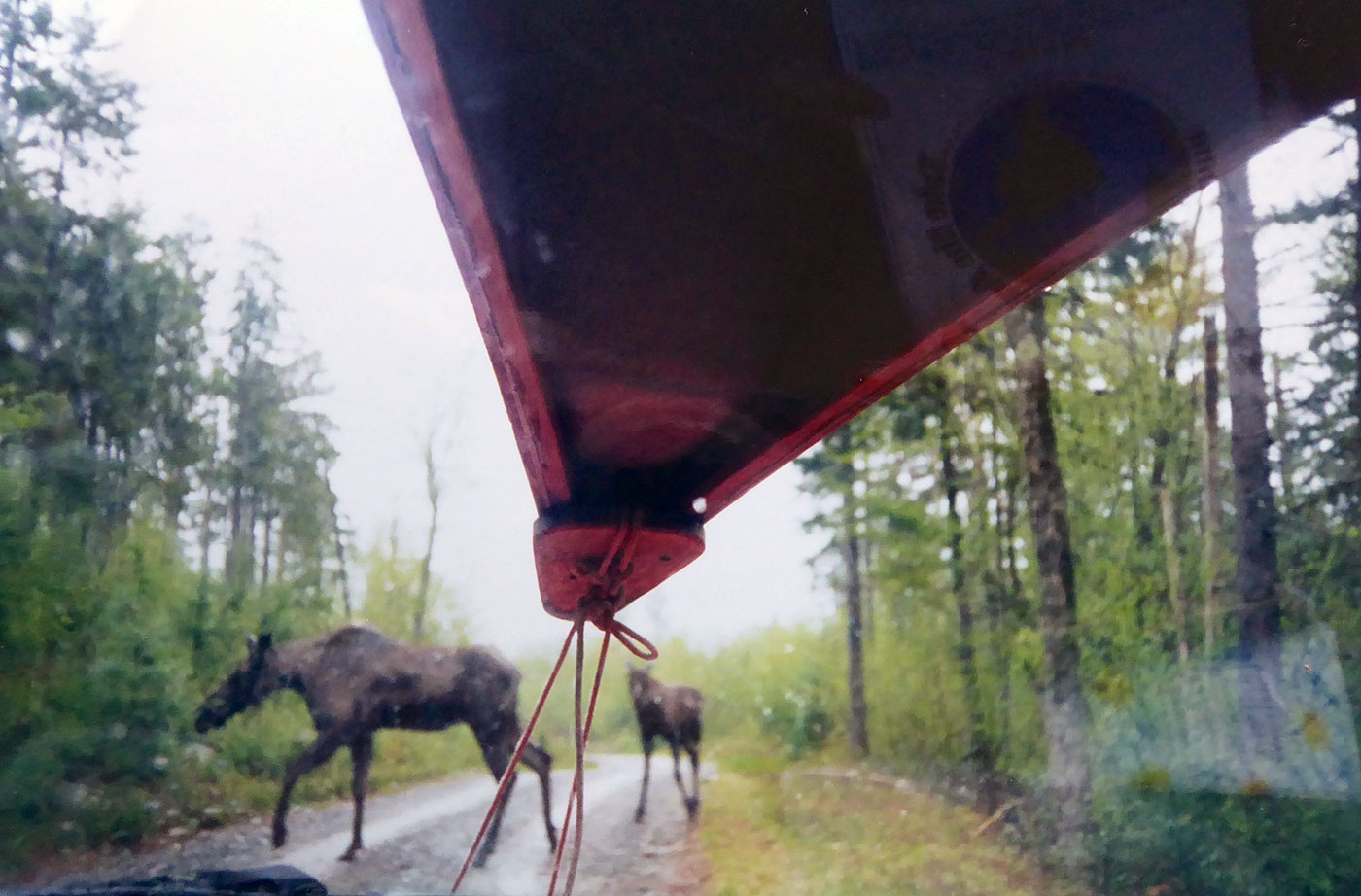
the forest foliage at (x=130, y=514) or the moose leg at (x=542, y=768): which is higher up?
the forest foliage at (x=130, y=514)

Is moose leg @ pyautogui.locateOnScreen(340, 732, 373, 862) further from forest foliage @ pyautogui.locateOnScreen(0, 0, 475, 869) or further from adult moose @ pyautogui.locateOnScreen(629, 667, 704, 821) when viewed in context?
adult moose @ pyautogui.locateOnScreen(629, 667, 704, 821)

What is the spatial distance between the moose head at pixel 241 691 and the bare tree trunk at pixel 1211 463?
2.86 metres

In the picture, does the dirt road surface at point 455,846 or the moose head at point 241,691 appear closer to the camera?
the dirt road surface at point 455,846

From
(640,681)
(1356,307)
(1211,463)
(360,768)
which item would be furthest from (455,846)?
(1356,307)

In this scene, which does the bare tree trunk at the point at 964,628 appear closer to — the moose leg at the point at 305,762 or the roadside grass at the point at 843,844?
the roadside grass at the point at 843,844

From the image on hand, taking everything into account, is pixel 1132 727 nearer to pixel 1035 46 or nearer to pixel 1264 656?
pixel 1264 656

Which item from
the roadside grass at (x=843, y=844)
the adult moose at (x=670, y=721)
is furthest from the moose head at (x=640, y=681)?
the roadside grass at (x=843, y=844)

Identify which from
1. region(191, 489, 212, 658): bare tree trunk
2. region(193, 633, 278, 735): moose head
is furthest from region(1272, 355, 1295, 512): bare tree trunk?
region(191, 489, 212, 658): bare tree trunk

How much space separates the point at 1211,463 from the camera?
268 centimetres

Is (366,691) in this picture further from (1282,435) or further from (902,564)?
(1282,435)

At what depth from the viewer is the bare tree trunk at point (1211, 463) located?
8.56 ft

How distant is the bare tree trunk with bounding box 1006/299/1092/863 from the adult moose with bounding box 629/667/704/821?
1.11 meters

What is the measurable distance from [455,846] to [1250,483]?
254 centimetres

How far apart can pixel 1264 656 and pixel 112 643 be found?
3.40 metres
